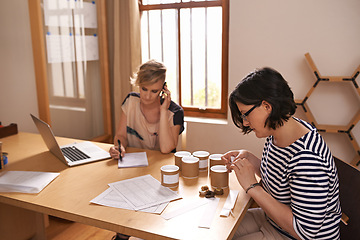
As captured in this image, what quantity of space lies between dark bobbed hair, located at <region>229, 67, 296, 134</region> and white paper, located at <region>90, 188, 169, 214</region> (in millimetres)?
523

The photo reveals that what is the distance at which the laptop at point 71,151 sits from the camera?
176 cm

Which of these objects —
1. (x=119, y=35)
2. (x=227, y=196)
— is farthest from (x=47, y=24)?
(x=227, y=196)

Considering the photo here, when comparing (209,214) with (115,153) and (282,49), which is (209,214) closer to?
(115,153)

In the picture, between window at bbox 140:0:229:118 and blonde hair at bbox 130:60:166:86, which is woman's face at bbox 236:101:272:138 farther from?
window at bbox 140:0:229:118

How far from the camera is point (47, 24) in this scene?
2.83 meters

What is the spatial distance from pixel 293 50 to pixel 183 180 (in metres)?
1.86

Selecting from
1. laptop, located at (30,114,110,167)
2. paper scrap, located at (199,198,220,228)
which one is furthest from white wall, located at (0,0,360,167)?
paper scrap, located at (199,198,220,228)

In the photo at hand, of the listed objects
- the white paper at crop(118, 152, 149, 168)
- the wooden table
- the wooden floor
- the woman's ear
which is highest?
the woman's ear

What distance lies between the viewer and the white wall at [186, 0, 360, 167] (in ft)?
8.84

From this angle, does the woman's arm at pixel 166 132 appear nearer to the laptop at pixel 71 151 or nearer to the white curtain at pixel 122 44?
the laptop at pixel 71 151

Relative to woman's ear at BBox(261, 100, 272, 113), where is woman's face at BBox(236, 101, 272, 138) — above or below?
below

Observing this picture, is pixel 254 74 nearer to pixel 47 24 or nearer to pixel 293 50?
pixel 293 50

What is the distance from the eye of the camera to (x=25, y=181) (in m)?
1.51

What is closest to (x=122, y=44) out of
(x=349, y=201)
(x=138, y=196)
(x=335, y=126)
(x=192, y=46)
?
(x=192, y=46)
